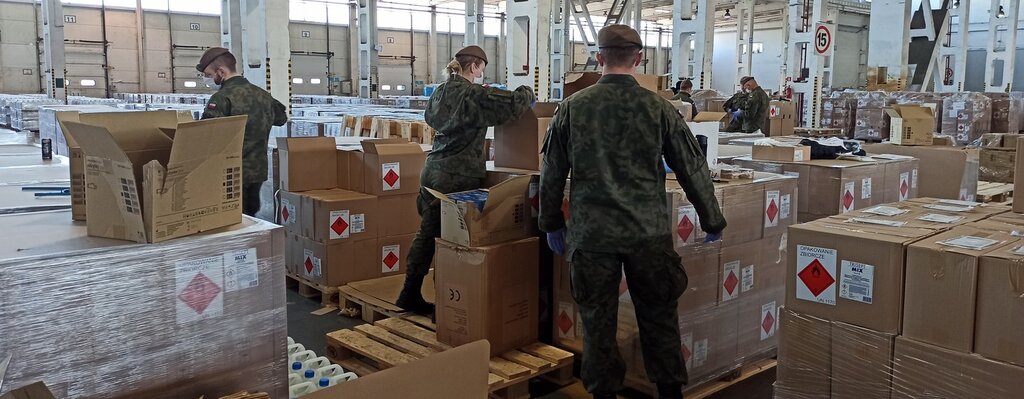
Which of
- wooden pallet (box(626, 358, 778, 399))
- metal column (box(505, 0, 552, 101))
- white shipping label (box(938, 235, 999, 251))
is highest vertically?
metal column (box(505, 0, 552, 101))

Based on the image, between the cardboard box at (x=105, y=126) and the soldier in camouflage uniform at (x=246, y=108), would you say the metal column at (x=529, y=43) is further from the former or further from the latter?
the cardboard box at (x=105, y=126)

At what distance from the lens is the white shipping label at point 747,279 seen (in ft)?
13.5

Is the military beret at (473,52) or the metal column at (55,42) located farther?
the metal column at (55,42)

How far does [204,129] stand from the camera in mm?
2389

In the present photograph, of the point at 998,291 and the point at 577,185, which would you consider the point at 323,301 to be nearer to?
the point at 577,185

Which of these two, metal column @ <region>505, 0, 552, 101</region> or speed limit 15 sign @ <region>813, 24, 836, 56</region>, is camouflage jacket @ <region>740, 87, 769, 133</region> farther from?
metal column @ <region>505, 0, 552, 101</region>

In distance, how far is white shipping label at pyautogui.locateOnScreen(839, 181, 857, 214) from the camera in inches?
189

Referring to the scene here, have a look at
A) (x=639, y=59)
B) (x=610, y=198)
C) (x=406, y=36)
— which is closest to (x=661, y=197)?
(x=610, y=198)

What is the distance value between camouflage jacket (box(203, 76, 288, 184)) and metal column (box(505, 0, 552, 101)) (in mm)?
3271

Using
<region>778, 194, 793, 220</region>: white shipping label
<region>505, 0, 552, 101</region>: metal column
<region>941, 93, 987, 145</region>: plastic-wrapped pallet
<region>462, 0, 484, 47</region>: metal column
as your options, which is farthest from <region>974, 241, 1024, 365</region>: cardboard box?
<region>462, 0, 484, 47</region>: metal column

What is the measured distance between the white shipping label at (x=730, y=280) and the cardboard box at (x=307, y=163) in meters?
3.28

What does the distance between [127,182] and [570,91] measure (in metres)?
2.61

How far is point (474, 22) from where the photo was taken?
2066 cm

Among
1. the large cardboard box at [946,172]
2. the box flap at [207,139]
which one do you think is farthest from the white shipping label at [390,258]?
the large cardboard box at [946,172]
